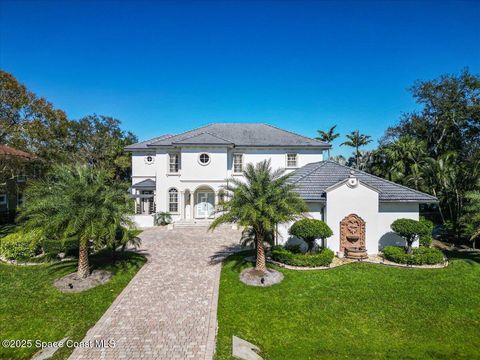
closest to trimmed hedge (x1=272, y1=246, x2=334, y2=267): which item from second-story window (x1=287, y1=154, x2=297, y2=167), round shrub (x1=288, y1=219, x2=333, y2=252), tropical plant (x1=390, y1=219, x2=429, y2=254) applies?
round shrub (x1=288, y1=219, x2=333, y2=252)

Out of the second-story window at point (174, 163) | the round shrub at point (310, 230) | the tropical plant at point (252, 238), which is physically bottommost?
the tropical plant at point (252, 238)

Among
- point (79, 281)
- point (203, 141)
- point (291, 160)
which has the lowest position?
point (79, 281)

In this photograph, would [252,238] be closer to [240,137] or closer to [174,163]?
[174,163]

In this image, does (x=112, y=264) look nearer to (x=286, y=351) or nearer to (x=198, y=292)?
(x=198, y=292)

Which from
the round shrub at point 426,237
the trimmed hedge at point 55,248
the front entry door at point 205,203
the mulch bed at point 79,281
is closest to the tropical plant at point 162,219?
the front entry door at point 205,203

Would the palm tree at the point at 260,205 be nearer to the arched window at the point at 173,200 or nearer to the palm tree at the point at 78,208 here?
the palm tree at the point at 78,208

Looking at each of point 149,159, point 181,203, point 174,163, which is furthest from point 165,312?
point 149,159

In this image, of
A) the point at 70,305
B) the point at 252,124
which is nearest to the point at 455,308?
the point at 70,305
